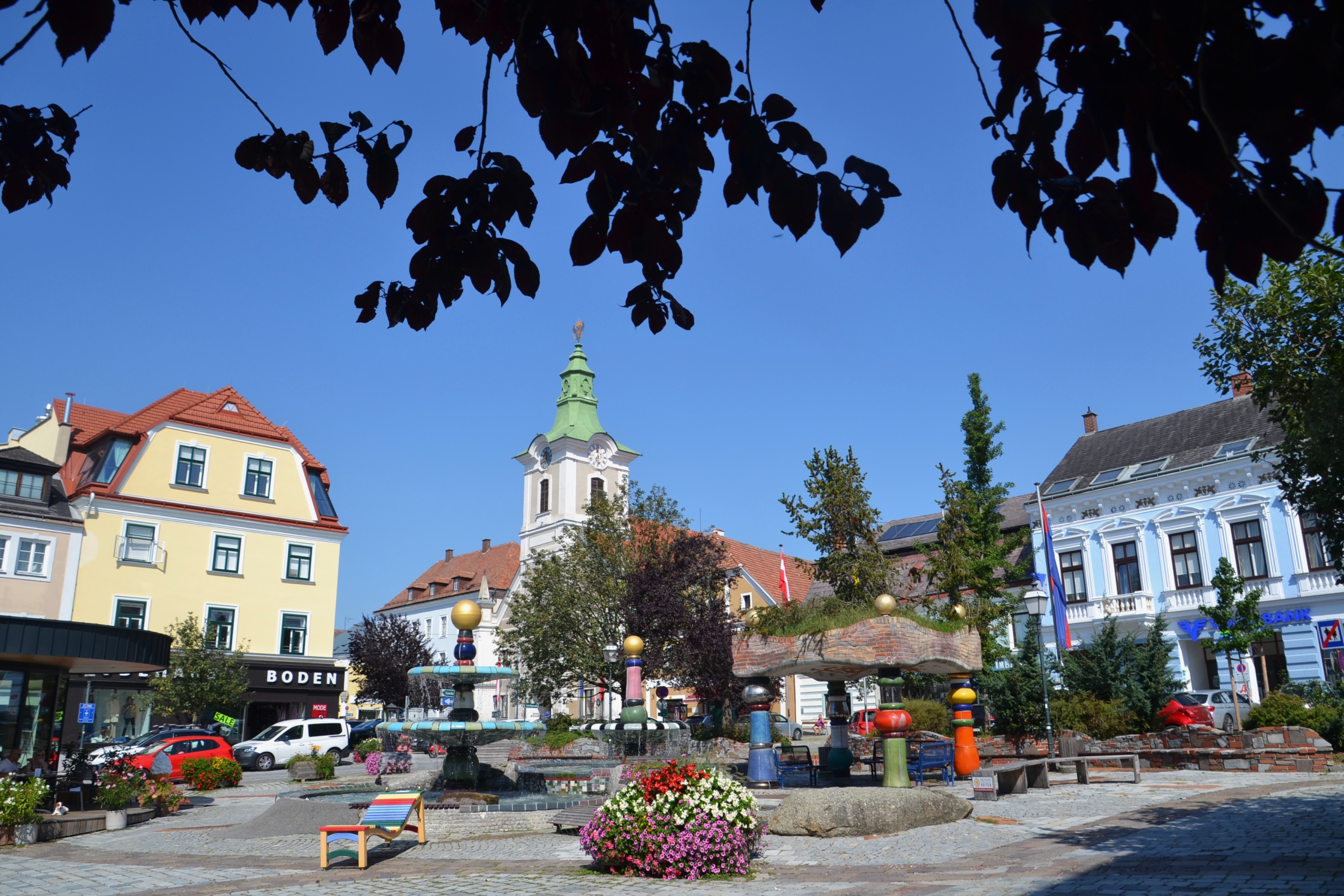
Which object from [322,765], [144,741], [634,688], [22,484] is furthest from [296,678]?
[634,688]

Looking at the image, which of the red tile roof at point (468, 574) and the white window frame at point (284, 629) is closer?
the white window frame at point (284, 629)

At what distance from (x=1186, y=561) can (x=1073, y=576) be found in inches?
174

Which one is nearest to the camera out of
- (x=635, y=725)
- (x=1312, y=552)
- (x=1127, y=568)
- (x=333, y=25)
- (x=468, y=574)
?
(x=333, y=25)

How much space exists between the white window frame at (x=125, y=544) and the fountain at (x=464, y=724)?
23750mm

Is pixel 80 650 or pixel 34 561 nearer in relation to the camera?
pixel 80 650

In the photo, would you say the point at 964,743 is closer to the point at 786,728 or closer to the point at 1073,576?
the point at 1073,576

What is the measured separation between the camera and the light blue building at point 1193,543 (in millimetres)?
31812

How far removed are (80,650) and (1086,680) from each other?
2202 centimetres

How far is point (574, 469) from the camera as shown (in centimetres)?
6347

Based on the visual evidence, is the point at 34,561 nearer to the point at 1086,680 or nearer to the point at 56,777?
the point at 56,777

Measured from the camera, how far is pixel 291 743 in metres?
32.6

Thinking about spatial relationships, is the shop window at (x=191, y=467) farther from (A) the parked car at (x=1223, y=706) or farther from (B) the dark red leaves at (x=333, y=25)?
(B) the dark red leaves at (x=333, y=25)

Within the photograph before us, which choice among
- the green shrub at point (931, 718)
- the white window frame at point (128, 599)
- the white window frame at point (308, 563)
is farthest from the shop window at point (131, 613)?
the green shrub at point (931, 718)

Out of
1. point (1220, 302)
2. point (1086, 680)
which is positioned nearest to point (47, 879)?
point (1220, 302)
